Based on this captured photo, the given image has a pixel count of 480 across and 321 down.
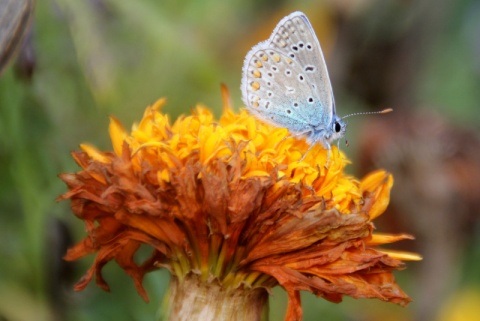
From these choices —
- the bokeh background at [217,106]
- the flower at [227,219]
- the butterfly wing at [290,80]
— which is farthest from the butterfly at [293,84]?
the bokeh background at [217,106]

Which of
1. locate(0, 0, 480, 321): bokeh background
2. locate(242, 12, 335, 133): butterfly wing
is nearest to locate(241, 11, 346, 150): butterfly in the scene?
locate(242, 12, 335, 133): butterfly wing

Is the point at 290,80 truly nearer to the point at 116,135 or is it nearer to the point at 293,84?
the point at 293,84

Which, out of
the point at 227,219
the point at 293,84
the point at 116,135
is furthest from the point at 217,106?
the point at 227,219

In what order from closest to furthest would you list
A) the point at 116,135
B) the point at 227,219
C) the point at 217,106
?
the point at 227,219
the point at 116,135
the point at 217,106

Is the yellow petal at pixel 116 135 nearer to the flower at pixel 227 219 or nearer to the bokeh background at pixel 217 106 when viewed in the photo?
the flower at pixel 227 219

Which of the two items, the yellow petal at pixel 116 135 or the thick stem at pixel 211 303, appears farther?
the yellow petal at pixel 116 135

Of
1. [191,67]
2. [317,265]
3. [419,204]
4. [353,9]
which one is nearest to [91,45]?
[191,67]
